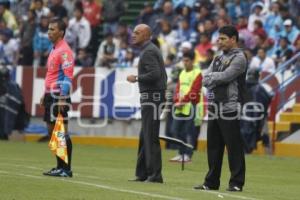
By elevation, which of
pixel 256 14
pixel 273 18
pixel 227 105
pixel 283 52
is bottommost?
pixel 227 105

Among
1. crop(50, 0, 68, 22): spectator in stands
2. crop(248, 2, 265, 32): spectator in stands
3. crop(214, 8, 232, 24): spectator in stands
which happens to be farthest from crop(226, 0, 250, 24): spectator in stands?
crop(50, 0, 68, 22): spectator in stands

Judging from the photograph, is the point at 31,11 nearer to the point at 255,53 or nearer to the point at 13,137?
the point at 13,137

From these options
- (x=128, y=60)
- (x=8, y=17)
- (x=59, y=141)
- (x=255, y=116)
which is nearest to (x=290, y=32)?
(x=255, y=116)

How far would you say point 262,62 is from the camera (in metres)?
27.3

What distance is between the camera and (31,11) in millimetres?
32125

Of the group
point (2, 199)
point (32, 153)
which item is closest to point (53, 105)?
point (2, 199)

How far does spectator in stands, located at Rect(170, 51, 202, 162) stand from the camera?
21.9 m

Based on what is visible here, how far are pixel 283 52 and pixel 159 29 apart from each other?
14.9 feet

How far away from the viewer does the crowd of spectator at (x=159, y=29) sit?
1102 inches

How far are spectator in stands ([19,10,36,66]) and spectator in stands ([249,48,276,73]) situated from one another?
6.86 meters

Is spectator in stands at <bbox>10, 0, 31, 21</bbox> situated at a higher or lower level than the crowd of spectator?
higher

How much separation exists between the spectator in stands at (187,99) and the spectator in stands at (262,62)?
499 cm

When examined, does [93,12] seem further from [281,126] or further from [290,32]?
[281,126]

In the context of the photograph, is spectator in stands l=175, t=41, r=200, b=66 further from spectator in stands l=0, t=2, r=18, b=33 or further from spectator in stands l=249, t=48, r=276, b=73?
spectator in stands l=0, t=2, r=18, b=33
